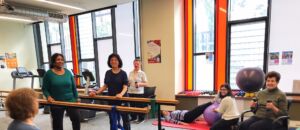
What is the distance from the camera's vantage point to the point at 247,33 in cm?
433

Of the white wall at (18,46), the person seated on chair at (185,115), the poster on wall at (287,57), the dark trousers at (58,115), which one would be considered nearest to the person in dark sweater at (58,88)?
the dark trousers at (58,115)

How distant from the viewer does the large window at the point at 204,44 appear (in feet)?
15.4

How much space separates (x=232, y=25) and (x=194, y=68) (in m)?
1.38

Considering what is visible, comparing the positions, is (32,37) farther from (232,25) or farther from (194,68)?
(232,25)

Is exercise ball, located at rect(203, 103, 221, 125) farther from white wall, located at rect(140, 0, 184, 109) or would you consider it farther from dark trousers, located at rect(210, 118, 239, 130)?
white wall, located at rect(140, 0, 184, 109)

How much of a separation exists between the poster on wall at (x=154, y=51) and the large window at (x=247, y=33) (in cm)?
170

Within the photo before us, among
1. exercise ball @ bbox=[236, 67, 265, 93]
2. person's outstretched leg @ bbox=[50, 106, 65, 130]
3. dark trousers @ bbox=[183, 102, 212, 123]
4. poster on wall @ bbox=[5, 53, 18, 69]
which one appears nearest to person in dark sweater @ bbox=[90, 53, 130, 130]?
person's outstretched leg @ bbox=[50, 106, 65, 130]

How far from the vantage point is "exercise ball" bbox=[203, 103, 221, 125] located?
3.73 metres

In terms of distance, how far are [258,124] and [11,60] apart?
8243 millimetres

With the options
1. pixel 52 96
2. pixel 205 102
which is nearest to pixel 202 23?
pixel 205 102

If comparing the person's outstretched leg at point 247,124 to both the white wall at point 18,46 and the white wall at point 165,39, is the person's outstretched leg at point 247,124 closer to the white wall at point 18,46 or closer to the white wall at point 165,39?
the white wall at point 165,39

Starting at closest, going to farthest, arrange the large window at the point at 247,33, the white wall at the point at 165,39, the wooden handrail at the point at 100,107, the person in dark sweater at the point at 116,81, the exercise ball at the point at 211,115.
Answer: the wooden handrail at the point at 100,107 → the person in dark sweater at the point at 116,81 → the exercise ball at the point at 211,115 → the large window at the point at 247,33 → the white wall at the point at 165,39

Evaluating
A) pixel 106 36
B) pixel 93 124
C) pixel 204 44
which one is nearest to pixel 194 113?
pixel 204 44

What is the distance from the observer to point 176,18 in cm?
463
